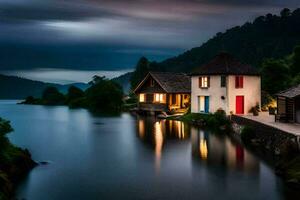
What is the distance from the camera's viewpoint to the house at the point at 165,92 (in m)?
76.1

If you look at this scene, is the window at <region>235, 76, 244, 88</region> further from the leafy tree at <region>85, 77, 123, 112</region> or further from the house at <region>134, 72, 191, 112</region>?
the leafy tree at <region>85, 77, 123, 112</region>

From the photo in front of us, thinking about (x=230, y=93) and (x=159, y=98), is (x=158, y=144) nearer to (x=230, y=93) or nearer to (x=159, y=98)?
(x=230, y=93)

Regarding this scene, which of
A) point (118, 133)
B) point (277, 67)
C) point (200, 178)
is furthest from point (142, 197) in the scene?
point (277, 67)

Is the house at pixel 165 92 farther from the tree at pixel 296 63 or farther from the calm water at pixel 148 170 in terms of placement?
the calm water at pixel 148 170

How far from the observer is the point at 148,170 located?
27297 millimetres

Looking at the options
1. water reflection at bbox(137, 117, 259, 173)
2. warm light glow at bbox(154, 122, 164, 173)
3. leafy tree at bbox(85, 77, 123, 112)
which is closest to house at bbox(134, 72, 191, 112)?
water reflection at bbox(137, 117, 259, 173)

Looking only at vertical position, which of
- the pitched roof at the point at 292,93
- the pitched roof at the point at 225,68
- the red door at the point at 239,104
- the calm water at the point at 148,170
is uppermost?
the pitched roof at the point at 225,68

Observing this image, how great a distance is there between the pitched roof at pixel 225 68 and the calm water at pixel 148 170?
1741 centimetres

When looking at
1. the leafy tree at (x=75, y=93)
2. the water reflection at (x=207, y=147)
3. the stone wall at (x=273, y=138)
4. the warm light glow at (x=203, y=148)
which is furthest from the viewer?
the leafy tree at (x=75, y=93)

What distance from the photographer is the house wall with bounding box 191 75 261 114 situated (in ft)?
192

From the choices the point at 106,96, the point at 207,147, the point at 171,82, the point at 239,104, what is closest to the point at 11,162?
the point at 207,147

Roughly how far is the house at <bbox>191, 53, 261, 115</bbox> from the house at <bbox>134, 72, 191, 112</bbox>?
13.5 m

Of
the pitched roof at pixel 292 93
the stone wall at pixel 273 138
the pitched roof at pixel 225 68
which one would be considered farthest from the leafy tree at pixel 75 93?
the pitched roof at pixel 292 93

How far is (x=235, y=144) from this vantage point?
38625mm
